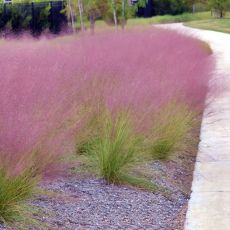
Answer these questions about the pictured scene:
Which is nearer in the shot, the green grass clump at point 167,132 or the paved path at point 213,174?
the paved path at point 213,174

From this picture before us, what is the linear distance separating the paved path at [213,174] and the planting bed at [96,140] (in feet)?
0.39

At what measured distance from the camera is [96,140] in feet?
20.6

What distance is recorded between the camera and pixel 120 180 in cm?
587

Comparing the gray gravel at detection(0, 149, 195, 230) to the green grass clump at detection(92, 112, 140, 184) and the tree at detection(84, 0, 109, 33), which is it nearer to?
the green grass clump at detection(92, 112, 140, 184)

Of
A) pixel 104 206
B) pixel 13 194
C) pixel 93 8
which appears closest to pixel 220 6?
pixel 93 8

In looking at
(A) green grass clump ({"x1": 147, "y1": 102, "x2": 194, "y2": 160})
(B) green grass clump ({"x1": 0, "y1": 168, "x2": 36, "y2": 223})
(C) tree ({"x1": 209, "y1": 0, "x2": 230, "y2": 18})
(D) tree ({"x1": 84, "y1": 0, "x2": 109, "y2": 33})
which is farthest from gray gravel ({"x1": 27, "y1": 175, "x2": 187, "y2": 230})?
(C) tree ({"x1": 209, "y1": 0, "x2": 230, "y2": 18})

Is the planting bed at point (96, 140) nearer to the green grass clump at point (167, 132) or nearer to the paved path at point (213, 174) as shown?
the green grass clump at point (167, 132)

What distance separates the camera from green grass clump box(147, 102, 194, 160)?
6.66m

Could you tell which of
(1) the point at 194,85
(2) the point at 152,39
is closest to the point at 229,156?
(1) the point at 194,85

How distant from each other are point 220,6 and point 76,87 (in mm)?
45375

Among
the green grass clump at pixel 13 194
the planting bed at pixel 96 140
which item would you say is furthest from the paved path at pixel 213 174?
the green grass clump at pixel 13 194

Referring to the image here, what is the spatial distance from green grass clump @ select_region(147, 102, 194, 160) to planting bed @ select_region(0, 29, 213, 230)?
0.01 metres

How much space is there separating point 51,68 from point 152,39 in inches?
201

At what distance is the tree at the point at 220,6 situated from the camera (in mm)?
50219
